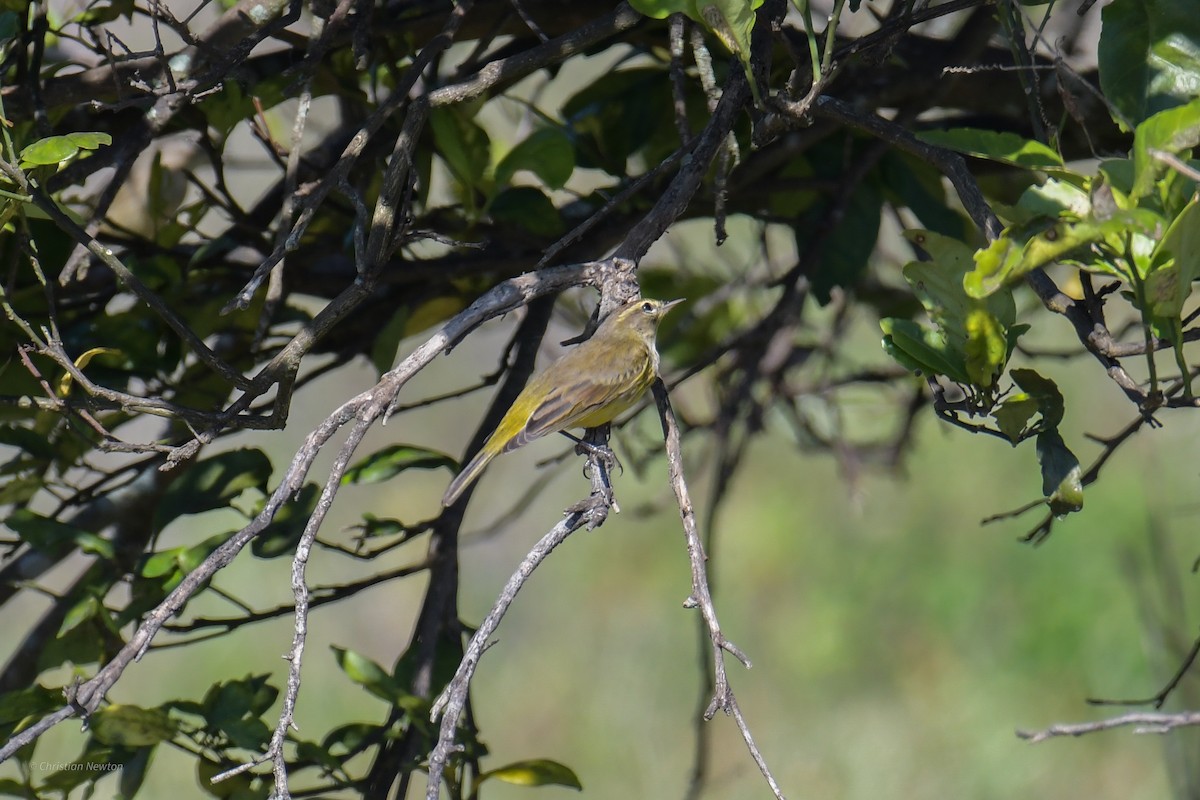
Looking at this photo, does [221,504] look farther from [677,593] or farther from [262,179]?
[262,179]

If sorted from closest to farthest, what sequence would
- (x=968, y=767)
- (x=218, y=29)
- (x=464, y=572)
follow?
(x=218, y=29) < (x=968, y=767) < (x=464, y=572)

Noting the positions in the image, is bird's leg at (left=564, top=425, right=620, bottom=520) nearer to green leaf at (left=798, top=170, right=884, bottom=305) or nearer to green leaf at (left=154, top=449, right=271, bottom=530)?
green leaf at (left=154, top=449, right=271, bottom=530)

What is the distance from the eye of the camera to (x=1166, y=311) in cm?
132

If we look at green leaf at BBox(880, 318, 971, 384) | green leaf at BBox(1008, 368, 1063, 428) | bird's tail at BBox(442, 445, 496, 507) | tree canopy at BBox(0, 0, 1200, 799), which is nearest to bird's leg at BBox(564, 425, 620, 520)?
tree canopy at BBox(0, 0, 1200, 799)

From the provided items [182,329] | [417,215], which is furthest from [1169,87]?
[417,215]

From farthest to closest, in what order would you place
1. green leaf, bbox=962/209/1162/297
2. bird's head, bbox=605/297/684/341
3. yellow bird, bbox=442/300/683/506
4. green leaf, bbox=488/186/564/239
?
bird's head, bbox=605/297/684/341, yellow bird, bbox=442/300/683/506, green leaf, bbox=488/186/564/239, green leaf, bbox=962/209/1162/297

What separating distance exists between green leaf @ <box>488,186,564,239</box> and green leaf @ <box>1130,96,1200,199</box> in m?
1.35

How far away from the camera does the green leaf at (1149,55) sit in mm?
1487

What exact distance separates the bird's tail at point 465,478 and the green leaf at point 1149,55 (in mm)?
1391

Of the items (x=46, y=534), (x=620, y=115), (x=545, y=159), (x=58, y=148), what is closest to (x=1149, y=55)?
(x=545, y=159)

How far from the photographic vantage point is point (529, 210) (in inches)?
95.1

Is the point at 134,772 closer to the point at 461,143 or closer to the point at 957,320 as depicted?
the point at 461,143

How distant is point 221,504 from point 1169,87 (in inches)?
71.0

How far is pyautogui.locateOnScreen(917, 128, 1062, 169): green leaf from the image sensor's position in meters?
1.38
